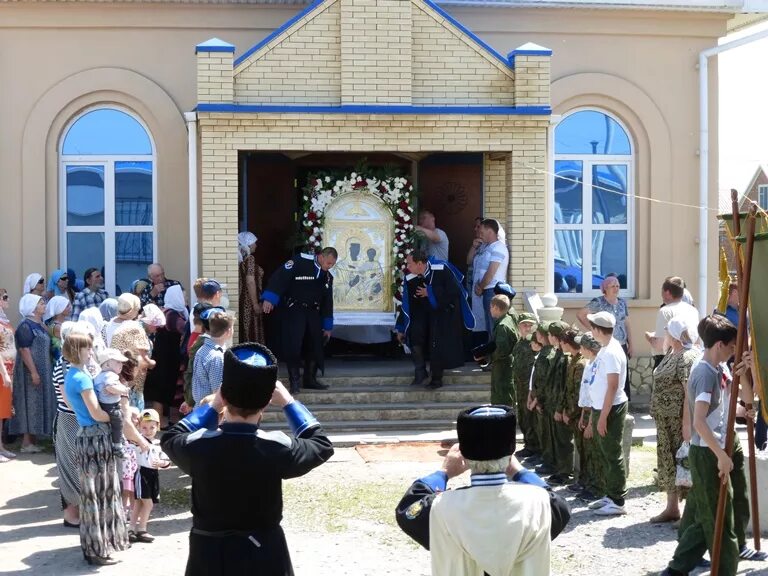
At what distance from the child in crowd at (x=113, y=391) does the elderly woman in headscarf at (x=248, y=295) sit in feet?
17.4

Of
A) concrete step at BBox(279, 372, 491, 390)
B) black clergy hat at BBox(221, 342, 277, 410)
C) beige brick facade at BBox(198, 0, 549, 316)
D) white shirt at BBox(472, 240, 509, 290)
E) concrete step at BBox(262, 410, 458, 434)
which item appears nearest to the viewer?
black clergy hat at BBox(221, 342, 277, 410)

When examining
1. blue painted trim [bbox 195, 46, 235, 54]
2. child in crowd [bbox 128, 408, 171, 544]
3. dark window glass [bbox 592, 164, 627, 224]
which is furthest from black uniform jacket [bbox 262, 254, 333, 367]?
dark window glass [bbox 592, 164, 627, 224]

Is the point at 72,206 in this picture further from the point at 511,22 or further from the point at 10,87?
the point at 511,22

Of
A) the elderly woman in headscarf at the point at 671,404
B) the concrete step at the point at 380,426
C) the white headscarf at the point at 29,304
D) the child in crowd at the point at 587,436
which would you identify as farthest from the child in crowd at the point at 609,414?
the white headscarf at the point at 29,304

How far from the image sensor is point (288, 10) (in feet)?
48.6

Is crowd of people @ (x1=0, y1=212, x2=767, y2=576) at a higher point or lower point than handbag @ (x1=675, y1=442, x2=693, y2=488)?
higher

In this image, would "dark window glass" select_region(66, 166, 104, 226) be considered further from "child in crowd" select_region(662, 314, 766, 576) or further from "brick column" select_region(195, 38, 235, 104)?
"child in crowd" select_region(662, 314, 766, 576)

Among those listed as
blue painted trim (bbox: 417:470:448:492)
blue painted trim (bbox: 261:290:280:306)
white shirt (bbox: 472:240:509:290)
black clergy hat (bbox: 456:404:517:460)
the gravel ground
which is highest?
white shirt (bbox: 472:240:509:290)

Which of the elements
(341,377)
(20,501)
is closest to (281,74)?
(341,377)

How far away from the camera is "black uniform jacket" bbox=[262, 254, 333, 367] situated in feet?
41.1

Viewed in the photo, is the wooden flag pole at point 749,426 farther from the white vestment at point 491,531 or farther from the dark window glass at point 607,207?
the dark window glass at point 607,207

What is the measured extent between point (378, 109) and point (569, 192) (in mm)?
3923

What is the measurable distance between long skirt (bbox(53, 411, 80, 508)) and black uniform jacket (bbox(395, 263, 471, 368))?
200 inches

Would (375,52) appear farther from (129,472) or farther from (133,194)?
(129,472)
